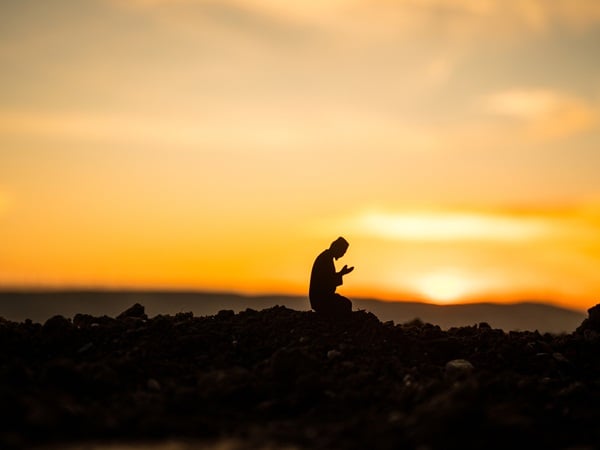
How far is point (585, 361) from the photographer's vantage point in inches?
709

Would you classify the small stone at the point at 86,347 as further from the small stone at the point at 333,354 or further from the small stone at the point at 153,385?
the small stone at the point at 333,354

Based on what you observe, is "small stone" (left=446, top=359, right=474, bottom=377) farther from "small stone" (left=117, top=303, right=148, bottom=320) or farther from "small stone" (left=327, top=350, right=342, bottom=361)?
"small stone" (left=117, top=303, right=148, bottom=320)

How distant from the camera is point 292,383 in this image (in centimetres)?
1447

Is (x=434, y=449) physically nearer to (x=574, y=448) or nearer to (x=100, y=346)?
(x=574, y=448)

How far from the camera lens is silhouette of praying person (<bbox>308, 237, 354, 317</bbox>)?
19.3 meters

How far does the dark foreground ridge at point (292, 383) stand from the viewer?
37.8 ft

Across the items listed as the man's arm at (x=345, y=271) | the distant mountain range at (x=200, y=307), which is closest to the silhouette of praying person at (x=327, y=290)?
the man's arm at (x=345, y=271)

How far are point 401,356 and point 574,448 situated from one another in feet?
20.2

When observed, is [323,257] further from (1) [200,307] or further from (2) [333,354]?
(1) [200,307]

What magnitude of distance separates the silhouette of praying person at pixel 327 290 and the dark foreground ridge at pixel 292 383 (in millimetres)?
448

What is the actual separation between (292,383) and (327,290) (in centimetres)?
517

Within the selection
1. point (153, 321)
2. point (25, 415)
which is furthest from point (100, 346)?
point (25, 415)

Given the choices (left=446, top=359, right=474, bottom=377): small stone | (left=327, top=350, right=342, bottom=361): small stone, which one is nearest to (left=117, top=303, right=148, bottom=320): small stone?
(left=327, top=350, right=342, bottom=361): small stone

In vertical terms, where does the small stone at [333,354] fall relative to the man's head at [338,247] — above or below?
below
